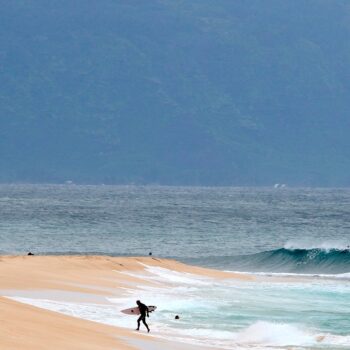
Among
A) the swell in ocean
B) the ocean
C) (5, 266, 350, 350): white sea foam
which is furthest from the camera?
the swell in ocean

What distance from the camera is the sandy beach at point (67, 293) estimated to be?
2489 centimetres

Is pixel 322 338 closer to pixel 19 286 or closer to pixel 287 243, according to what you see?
pixel 19 286

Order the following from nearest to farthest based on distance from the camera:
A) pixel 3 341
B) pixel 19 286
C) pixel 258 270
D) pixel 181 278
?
1. pixel 3 341
2. pixel 19 286
3. pixel 181 278
4. pixel 258 270

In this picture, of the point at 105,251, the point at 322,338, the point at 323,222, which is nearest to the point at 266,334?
the point at 322,338

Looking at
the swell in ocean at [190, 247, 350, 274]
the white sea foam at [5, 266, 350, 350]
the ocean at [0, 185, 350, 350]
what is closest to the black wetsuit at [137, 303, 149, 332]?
Result: the white sea foam at [5, 266, 350, 350]

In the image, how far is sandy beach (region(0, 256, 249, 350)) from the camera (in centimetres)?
2489

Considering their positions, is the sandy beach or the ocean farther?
the ocean

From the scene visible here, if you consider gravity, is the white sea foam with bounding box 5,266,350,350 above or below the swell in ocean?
below

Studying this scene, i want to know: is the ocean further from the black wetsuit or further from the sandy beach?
the sandy beach

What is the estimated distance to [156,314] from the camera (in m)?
34.0

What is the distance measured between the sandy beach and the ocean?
1.34 metres

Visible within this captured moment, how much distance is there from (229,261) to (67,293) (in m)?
35.4

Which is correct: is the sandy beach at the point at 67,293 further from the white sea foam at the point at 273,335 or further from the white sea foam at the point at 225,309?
the white sea foam at the point at 273,335

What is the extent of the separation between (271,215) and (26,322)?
118 meters
